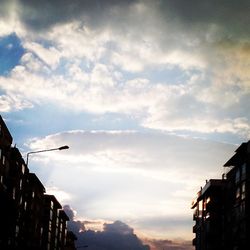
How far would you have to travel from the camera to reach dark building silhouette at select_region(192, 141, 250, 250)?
65750mm

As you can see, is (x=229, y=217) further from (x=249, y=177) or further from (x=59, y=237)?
(x=59, y=237)

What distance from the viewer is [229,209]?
76375mm

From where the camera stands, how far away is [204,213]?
325ft

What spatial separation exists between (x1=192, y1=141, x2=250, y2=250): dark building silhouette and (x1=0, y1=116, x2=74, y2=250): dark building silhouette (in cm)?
3123

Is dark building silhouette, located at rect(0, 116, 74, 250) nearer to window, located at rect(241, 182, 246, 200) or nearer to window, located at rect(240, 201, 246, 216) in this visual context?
window, located at rect(240, 201, 246, 216)

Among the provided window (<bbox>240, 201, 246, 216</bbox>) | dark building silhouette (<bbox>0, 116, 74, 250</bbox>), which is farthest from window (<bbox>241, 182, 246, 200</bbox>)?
dark building silhouette (<bbox>0, 116, 74, 250</bbox>)

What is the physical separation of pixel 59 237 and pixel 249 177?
255ft

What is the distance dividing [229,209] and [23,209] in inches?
1905

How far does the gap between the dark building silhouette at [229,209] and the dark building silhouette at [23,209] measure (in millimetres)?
31226

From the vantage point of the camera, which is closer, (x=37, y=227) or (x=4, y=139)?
(x=4, y=139)

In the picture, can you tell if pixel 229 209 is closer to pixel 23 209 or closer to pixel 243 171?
pixel 243 171

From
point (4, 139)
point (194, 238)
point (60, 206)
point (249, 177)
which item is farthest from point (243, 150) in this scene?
point (60, 206)

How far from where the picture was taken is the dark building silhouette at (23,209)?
144 ft

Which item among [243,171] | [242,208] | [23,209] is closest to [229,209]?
[242,208]
